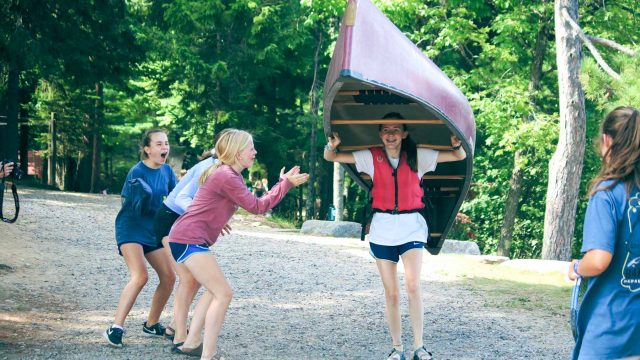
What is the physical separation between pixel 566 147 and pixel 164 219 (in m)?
9.78

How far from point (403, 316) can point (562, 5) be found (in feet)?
25.6

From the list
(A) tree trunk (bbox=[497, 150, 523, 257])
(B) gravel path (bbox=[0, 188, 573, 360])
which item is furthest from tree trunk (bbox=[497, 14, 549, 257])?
(B) gravel path (bbox=[0, 188, 573, 360])

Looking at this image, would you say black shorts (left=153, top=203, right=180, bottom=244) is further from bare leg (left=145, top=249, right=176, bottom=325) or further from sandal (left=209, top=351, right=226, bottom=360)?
sandal (left=209, top=351, right=226, bottom=360)

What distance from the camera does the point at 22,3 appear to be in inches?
542

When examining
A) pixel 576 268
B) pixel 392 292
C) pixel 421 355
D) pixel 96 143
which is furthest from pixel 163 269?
pixel 96 143

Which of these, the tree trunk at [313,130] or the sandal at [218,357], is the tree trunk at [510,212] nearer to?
the tree trunk at [313,130]

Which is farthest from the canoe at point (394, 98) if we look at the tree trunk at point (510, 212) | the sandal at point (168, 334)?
the tree trunk at point (510, 212)

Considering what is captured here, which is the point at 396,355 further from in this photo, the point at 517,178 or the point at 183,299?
the point at 517,178

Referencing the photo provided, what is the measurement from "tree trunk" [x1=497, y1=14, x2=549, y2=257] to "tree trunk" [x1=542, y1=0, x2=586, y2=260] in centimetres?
561

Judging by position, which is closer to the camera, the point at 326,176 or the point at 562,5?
the point at 562,5

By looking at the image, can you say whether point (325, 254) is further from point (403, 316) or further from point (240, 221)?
point (240, 221)

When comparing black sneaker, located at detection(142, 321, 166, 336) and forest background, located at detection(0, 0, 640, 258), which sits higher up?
forest background, located at detection(0, 0, 640, 258)

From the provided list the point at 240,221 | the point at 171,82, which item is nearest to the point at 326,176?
the point at 171,82

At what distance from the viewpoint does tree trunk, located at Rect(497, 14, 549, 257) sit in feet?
68.4
